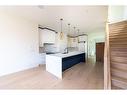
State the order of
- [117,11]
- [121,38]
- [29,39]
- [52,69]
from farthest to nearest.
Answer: [29,39]
[52,69]
[117,11]
[121,38]

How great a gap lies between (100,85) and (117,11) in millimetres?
3043

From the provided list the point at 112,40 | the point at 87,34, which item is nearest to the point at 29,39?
the point at 112,40

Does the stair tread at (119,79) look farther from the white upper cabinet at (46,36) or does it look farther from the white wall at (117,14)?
the white upper cabinet at (46,36)

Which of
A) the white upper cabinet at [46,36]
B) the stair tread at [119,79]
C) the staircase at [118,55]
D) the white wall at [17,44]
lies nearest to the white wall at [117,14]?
the staircase at [118,55]

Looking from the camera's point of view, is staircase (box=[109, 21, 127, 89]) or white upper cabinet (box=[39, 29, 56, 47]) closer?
staircase (box=[109, 21, 127, 89])

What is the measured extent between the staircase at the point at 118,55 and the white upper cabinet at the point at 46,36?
15.2 ft

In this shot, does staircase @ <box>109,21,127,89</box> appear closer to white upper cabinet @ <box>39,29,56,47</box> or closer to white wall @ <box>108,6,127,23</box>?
white wall @ <box>108,6,127,23</box>

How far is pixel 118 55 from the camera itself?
9.86ft

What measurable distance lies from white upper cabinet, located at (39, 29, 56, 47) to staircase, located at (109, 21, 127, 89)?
463 centimetres

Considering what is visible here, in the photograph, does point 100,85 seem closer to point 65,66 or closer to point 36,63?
point 65,66

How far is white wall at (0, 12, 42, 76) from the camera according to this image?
187 inches

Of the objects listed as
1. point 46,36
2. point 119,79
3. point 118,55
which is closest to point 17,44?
point 46,36

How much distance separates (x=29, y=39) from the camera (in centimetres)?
611

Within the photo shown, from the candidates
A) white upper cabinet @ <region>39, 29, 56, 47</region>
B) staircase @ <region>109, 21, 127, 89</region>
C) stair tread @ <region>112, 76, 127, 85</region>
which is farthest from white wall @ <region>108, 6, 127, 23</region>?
white upper cabinet @ <region>39, 29, 56, 47</region>
